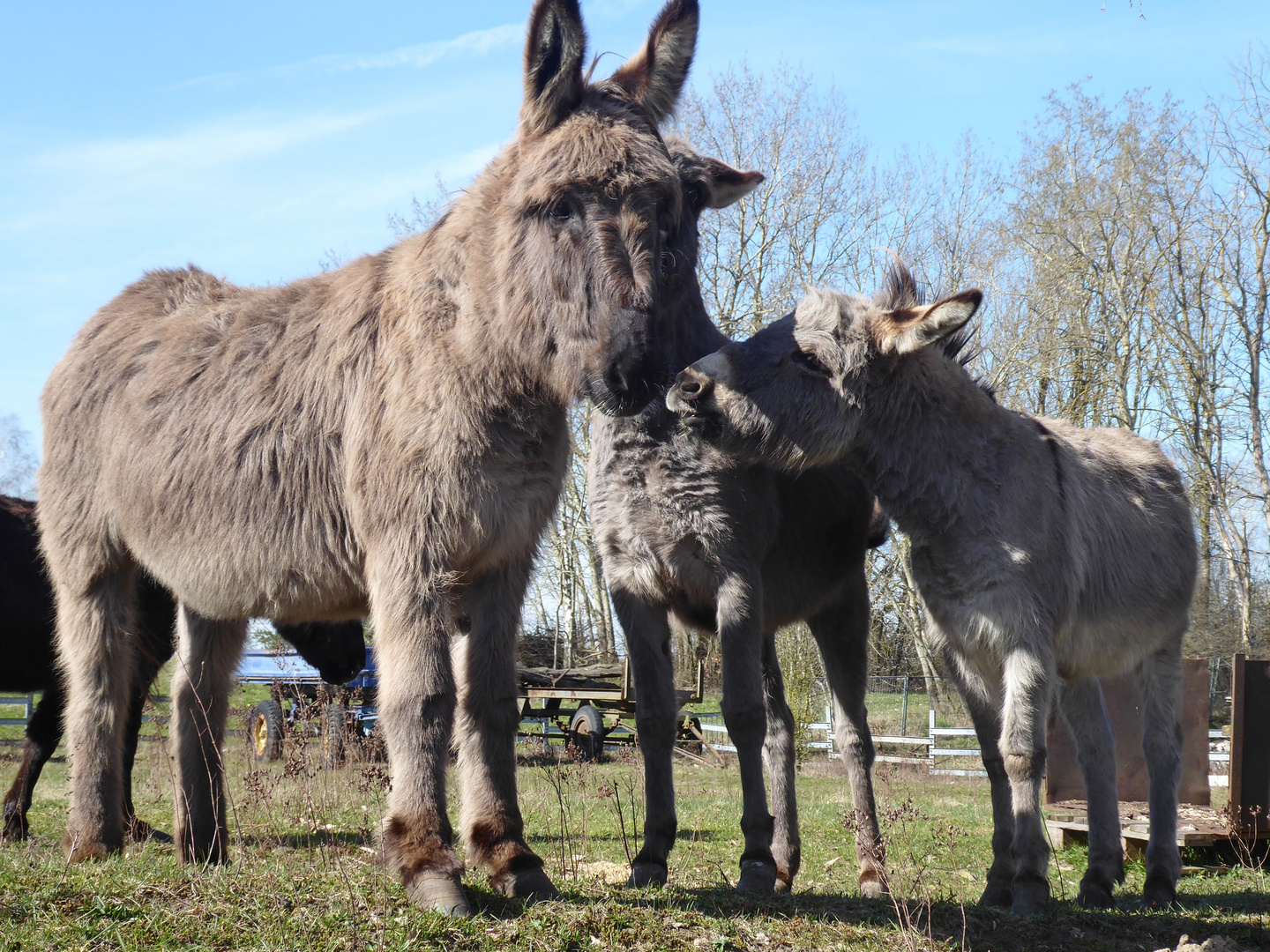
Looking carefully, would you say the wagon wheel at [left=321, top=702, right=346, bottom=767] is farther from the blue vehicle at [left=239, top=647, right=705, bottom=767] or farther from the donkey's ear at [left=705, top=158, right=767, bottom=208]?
the blue vehicle at [left=239, top=647, right=705, bottom=767]

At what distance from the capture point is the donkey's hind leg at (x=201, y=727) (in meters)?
4.74

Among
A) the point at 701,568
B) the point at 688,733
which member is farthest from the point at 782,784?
the point at 688,733

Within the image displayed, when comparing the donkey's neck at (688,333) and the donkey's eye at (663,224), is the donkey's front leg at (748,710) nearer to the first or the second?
the donkey's neck at (688,333)

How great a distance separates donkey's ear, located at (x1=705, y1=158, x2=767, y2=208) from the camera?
4.77 meters

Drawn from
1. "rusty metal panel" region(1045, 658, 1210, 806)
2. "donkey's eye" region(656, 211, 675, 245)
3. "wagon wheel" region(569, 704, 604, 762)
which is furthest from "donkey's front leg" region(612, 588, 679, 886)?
"wagon wheel" region(569, 704, 604, 762)

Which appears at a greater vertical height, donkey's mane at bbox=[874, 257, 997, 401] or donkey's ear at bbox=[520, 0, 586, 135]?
donkey's ear at bbox=[520, 0, 586, 135]

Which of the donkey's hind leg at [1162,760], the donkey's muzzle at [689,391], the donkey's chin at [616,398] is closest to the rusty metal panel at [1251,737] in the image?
the donkey's hind leg at [1162,760]

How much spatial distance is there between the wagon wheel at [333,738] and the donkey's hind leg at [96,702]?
3.47 ft

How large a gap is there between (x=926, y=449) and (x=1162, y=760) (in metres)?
2.30

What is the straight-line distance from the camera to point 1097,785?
5.53 m

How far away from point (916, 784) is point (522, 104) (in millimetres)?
14198

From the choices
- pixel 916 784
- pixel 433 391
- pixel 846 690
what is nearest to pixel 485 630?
pixel 433 391

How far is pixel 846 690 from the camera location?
5.57 metres

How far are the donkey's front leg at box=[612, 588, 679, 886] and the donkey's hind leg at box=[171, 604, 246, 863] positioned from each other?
193 centimetres
